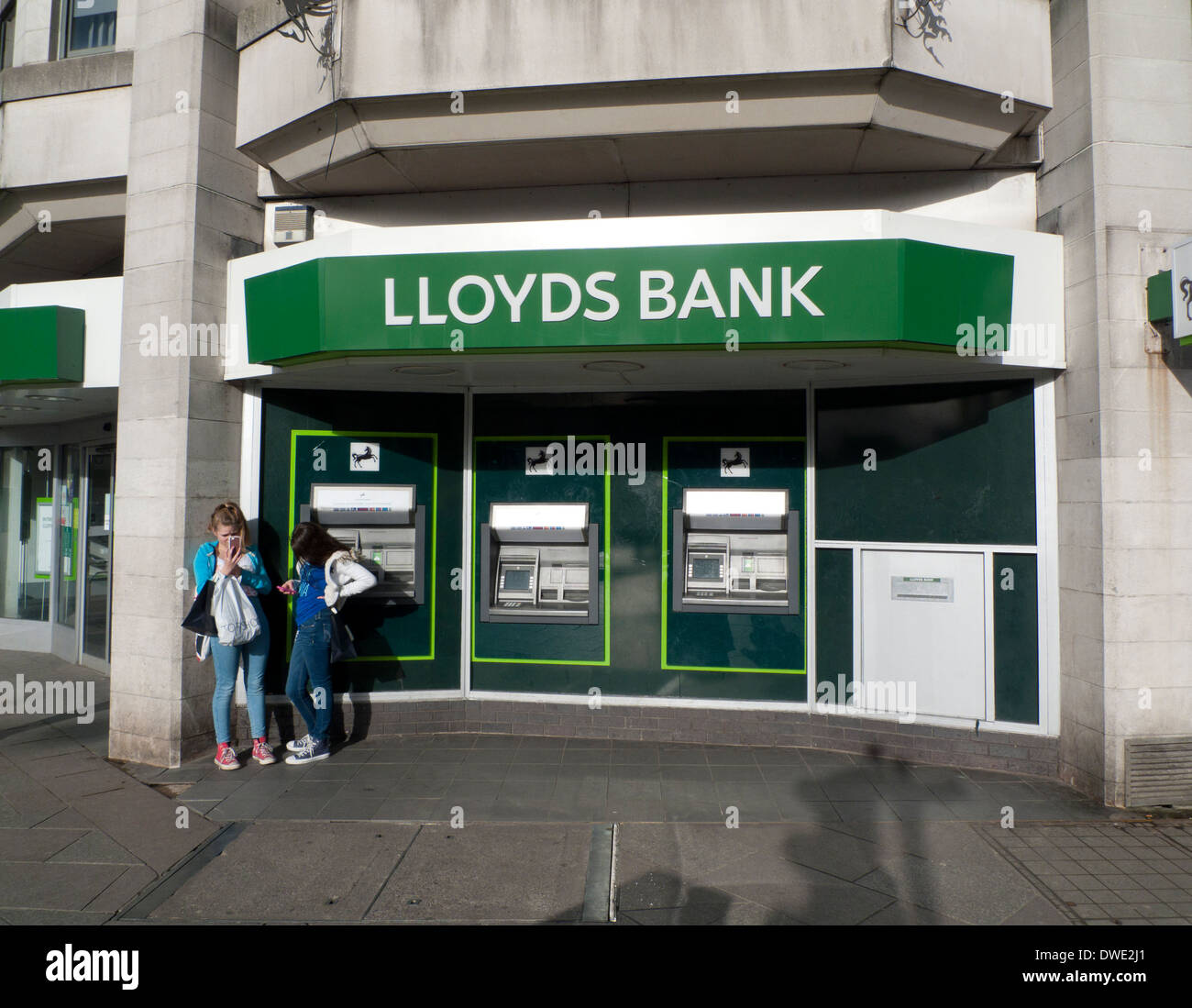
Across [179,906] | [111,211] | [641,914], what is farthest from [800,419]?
[111,211]

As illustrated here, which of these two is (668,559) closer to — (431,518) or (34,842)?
(431,518)

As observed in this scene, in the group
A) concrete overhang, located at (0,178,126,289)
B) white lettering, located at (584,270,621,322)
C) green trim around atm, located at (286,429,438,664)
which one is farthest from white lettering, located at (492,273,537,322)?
concrete overhang, located at (0,178,126,289)

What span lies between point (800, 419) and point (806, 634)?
1685 millimetres

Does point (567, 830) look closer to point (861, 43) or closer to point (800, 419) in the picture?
point (800, 419)

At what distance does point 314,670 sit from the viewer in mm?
5898

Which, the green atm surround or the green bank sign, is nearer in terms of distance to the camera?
the green bank sign

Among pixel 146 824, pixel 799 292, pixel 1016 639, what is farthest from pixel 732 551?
pixel 146 824

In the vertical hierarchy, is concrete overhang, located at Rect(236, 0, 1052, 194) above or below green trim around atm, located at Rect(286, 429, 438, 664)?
above

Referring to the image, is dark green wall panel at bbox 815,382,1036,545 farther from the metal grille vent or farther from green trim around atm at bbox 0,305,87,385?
green trim around atm at bbox 0,305,87,385

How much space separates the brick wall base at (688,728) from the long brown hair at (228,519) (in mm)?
1521

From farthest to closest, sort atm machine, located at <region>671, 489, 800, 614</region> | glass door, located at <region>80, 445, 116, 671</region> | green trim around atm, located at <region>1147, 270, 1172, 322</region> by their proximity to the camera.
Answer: glass door, located at <region>80, 445, 116, 671</region> → atm machine, located at <region>671, 489, 800, 614</region> → green trim around atm, located at <region>1147, 270, 1172, 322</region>

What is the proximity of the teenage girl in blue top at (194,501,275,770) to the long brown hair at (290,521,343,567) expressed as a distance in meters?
0.32

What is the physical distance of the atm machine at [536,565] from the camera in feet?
21.7

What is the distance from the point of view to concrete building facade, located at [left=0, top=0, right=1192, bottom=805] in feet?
17.2
